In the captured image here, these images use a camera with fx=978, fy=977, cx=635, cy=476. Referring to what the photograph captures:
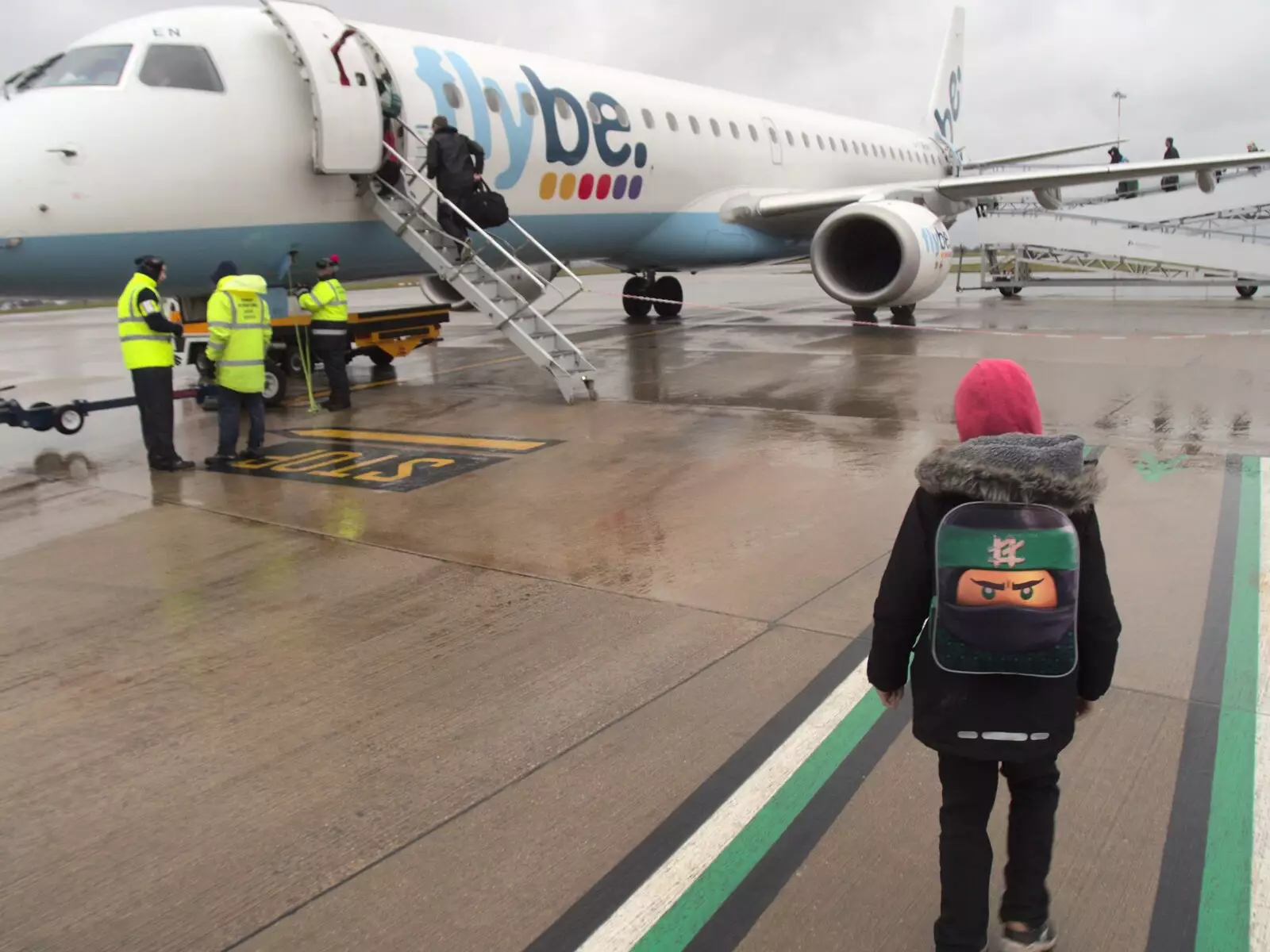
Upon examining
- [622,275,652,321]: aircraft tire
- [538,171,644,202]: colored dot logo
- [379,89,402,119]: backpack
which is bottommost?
[622,275,652,321]: aircraft tire

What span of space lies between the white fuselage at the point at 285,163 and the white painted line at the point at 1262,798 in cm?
837

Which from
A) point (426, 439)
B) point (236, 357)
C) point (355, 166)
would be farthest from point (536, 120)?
point (236, 357)

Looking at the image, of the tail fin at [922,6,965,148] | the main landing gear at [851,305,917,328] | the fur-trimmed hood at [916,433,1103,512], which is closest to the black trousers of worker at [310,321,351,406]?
the fur-trimmed hood at [916,433,1103,512]

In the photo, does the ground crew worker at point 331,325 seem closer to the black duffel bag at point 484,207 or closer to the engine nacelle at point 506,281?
the black duffel bag at point 484,207

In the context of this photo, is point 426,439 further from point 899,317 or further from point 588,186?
point 899,317

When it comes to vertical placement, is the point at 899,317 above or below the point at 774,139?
below

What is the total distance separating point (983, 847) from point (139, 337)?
7.12 metres

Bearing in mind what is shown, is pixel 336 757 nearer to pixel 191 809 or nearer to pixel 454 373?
pixel 191 809

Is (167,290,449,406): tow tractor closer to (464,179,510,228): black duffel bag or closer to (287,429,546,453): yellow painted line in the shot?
(287,429,546,453): yellow painted line

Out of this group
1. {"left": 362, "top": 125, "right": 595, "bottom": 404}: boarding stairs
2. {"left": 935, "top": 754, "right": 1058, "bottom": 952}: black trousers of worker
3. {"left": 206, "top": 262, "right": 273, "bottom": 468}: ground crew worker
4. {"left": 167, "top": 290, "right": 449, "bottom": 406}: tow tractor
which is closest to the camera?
{"left": 935, "top": 754, "right": 1058, "bottom": 952}: black trousers of worker

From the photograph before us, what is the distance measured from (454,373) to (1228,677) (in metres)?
9.89

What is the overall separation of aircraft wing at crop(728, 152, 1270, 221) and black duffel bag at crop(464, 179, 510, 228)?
248 inches

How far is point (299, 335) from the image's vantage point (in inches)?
410

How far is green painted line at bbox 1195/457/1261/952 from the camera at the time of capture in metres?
2.28
